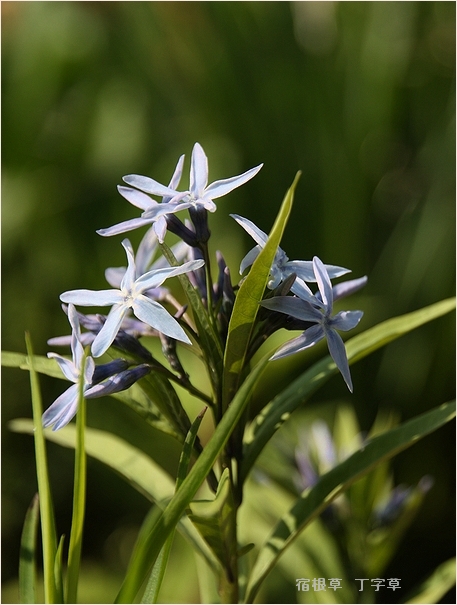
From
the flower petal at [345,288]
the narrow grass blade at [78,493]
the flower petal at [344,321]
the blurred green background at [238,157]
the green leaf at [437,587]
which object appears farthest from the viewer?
the blurred green background at [238,157]

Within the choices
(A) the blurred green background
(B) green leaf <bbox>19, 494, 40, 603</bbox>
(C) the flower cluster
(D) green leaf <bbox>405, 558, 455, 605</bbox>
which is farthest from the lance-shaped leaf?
(A) the blurred green background

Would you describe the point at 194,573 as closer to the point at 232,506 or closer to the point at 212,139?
the point at 232,506

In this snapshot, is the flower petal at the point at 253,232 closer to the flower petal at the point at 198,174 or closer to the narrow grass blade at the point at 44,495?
the flower petal at the point at 198,174

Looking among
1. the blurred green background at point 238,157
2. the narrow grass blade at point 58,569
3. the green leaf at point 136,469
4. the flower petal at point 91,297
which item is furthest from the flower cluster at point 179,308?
the blurred green background at point 238,157

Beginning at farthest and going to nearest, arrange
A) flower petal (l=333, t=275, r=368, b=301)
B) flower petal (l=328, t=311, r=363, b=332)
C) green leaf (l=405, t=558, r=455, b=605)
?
1. green leaf (l=405, t=558, r=455, b=605)
2. flower petal (l=333, t=275, r=368, b=301)
3. flower petal (l=328, t=311, r=363, b=332)

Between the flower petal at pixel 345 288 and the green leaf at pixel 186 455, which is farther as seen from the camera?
the flower petal at pixel 345 288

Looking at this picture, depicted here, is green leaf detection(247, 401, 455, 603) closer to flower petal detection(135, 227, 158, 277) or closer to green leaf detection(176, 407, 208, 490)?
green leaf detection(176, 407, 208, 490)

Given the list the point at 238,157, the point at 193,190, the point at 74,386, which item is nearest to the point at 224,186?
the point at 193,190
